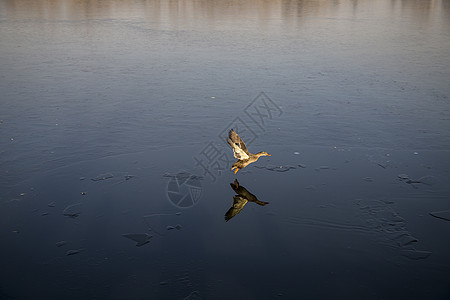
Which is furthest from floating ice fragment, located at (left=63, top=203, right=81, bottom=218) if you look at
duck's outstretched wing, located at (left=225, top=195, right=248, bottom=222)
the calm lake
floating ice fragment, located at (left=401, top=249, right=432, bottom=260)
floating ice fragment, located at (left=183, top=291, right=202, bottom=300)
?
floating ice fragment, located at (left=401, top=249, right=432, bottom=260)

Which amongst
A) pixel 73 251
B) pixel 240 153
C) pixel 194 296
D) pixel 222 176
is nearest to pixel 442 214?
pixel 240 153

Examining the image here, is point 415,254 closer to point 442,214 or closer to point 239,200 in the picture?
point 442,214

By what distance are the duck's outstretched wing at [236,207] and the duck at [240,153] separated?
81 centimetres

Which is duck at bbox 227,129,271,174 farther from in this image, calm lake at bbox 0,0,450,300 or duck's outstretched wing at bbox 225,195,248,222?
duck's outstretched wing at bbox 225,195,248,222

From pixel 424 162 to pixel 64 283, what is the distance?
18.0ft

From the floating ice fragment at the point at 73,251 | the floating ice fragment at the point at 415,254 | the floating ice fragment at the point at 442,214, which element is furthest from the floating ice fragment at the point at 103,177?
the floating ice fragment at the point at 442,214

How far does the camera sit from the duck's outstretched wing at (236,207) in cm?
618

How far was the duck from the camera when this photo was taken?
7164 millimetres

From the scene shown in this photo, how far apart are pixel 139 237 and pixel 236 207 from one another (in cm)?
135

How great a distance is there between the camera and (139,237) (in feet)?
18.6

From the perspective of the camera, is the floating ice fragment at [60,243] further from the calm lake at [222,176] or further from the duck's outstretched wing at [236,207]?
the duck's outstretched wing at [236,207]

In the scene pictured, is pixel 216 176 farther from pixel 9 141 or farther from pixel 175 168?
pixel 9 141

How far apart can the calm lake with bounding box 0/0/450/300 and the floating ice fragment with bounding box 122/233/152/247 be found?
0.12 feet

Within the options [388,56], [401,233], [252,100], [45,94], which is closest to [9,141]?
[45,94]
